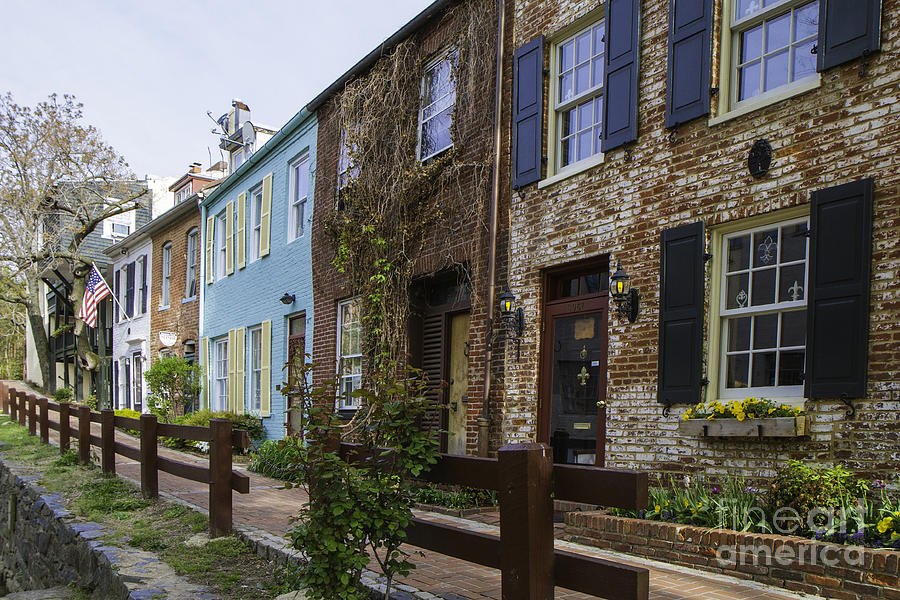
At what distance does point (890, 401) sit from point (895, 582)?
1.29m

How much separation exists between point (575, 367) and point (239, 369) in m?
10.4

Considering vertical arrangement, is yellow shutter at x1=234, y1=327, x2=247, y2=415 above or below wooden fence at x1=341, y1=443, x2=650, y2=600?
below

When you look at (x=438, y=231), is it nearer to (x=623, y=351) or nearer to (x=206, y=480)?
(x=623, y=351)

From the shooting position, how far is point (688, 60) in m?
6.56

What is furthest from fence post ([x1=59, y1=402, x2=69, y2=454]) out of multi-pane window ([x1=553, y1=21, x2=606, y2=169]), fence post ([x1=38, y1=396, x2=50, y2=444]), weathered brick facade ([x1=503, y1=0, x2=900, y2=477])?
multi-pane window ([x1=553, y1=21, x2=606, y2=169])

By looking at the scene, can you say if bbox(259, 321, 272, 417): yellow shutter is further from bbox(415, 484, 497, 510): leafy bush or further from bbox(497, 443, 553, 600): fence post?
bbox(497, 443, 553, 600): fence post

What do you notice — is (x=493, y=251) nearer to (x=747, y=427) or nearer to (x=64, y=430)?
(x=747, y=427)

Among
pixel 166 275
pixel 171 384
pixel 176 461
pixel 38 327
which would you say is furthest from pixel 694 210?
pixel 38 327

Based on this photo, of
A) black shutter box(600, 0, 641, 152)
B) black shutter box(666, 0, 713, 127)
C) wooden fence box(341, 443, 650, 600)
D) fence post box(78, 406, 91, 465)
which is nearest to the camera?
wooden fence box(341, 443, 650, 600)

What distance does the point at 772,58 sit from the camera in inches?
240

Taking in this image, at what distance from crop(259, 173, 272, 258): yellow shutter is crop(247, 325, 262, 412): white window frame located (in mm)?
1644

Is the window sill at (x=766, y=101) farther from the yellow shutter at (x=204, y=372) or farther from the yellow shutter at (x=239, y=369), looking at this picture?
the yellow shutter at (x=204, y=372)

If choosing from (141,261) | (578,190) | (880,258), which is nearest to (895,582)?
(880,258)

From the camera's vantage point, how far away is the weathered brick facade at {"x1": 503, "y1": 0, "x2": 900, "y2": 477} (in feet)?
16.8
